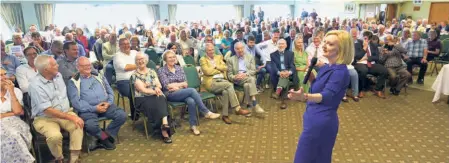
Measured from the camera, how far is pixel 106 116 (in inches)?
128

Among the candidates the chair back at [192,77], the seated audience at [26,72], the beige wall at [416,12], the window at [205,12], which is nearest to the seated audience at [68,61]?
the seated audience at [26,72]

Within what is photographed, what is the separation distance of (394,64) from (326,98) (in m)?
4.33

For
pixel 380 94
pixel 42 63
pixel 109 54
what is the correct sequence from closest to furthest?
pixel 42 63
pixel 109 54
pixel 380 94

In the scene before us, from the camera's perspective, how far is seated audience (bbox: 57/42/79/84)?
3.54 m

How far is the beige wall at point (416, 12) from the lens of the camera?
13719 millimetres

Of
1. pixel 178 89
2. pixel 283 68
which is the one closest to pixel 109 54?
pixel 178 89

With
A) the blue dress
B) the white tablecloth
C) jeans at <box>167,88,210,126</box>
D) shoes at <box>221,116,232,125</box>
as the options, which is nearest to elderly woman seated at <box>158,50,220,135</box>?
jeans at <box>167,88,210,126</box>

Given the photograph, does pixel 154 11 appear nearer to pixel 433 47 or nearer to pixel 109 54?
pixel 109 54

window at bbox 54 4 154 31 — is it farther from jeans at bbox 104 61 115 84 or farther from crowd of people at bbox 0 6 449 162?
jeans at bbox 104 61 115 84

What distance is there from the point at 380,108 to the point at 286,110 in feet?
4.68

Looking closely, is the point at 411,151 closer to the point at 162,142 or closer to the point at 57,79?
the point at 162,142

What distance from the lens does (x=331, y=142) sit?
1957mm

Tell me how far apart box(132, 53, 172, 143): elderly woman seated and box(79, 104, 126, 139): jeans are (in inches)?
10.7

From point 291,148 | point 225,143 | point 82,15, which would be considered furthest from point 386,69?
point 82,15
